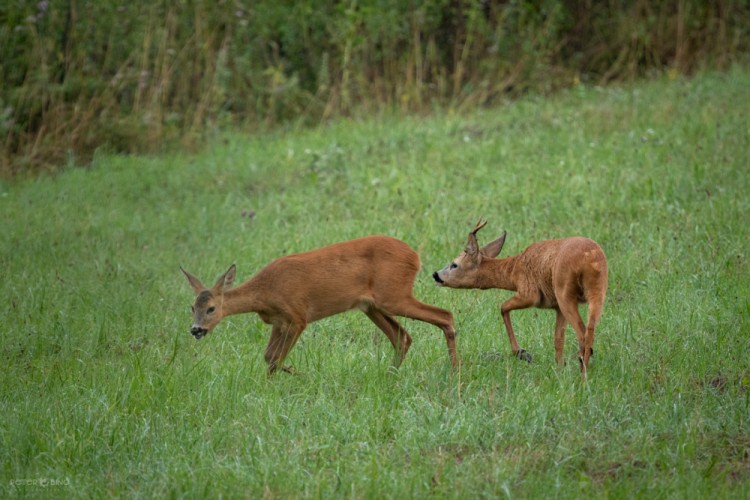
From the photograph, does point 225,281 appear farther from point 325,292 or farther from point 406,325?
point 406,325

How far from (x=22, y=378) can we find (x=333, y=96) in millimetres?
8733

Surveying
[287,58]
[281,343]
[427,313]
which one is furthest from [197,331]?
[287,58]

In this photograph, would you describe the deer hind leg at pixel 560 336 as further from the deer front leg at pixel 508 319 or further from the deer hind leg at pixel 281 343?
the deer hind leg at pixel 281 343

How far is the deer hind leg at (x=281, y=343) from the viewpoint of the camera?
20.1 ft

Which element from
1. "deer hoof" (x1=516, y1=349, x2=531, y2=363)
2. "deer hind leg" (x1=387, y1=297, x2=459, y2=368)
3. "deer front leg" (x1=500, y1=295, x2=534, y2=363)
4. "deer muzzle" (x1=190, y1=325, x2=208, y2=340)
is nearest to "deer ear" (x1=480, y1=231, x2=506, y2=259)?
"deer front leg" (x1=500, y1=295, x2=534, y2=363)

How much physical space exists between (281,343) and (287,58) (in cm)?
969

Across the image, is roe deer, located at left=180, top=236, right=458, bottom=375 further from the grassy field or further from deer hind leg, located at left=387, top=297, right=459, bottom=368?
the grassy field

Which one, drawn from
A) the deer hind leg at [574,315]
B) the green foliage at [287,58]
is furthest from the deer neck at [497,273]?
the green foliage at [287,58]

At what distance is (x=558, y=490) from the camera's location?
426cm

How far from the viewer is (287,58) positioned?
15305 mm

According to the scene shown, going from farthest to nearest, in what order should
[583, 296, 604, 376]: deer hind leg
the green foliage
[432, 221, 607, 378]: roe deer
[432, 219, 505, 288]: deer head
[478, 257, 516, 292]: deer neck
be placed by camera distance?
the green foliage → [432, 219, 505, 288]: deer head → [478, 257, 516, 292]: deer neck → [432, 221, 607, 378]: roe deer → [583, 296, 604, 376]: deer hind leg

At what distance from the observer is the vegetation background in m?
4.73

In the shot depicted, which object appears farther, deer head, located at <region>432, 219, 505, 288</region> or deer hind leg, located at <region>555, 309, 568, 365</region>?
deer head, located at <region>432, 219, 505, 288</region>

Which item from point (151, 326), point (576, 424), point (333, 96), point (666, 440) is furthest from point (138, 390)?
point (333, 96)
